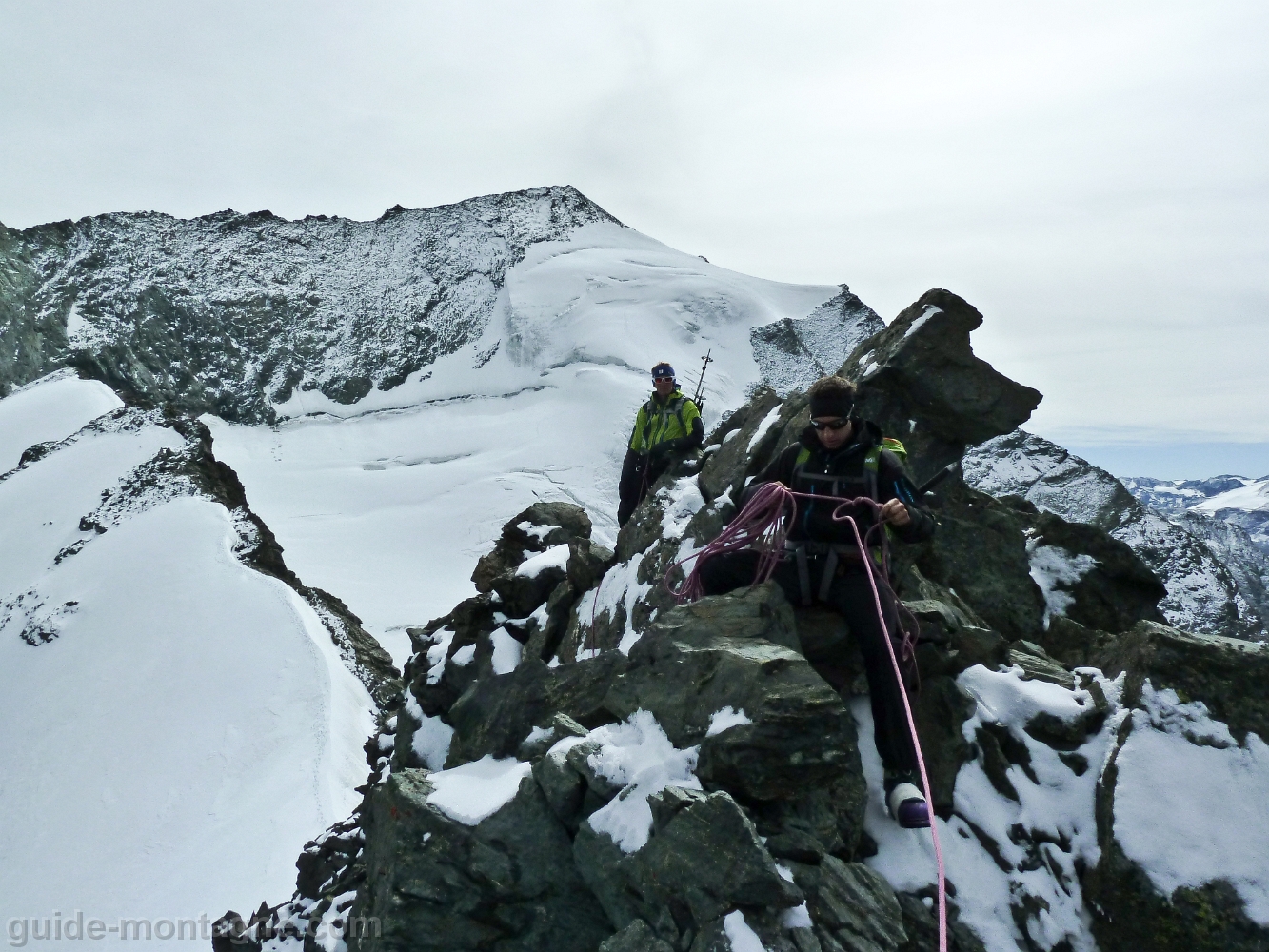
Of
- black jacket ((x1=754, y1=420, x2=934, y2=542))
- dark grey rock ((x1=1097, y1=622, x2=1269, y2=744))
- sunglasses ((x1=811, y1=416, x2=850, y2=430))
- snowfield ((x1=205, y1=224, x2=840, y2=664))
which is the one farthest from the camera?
snowfield ((x1=205, y1=224, x2=840, y2=664))

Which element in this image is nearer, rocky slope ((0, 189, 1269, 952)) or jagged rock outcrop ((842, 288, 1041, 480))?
rocky slope ((0, 189, 1269, 952))

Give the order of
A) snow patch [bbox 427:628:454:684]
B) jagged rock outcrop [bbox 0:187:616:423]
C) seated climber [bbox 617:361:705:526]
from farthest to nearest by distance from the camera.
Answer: jagged rock outcrop [bbox 0:187:616:423] < seated climber [bbox 617:361:705:526] < snow patch [bbox 427:628:454:684]

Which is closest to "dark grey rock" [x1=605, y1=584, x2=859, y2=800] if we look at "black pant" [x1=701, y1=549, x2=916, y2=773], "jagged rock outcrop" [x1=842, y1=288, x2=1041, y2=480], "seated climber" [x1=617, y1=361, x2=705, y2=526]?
"black pant" [x1=701, y1=549, x2=916, y2=773]

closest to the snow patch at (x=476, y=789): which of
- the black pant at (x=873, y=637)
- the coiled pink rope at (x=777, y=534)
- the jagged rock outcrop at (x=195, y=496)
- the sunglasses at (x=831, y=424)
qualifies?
the coiled pink rope at (x=777, y=534)

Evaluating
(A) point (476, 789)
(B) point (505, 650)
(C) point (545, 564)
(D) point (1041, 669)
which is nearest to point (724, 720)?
(A) point (476, 789)

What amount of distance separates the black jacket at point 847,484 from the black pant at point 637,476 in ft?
18.6

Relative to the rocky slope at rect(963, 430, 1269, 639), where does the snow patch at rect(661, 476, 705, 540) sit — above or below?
above

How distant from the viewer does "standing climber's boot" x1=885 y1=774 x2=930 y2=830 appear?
4.53 metres

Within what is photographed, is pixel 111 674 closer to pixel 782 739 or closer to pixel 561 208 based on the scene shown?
pixel 782 739

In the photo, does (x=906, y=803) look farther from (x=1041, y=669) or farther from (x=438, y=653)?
(x=438, y=653)

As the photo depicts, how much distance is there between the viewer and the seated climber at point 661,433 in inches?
437

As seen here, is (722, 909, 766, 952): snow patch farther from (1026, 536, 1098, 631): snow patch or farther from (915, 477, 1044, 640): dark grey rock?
(1026, 536, 1098, 631): snow patch

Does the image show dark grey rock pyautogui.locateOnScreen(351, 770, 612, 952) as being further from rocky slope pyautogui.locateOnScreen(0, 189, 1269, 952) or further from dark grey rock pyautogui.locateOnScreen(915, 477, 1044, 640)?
dark grey rock pyautogui.locateOnScreen(915, 477, 1044, 640)

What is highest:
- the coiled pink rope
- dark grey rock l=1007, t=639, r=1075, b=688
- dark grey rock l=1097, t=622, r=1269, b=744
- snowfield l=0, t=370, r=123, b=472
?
the coiled pink rope
